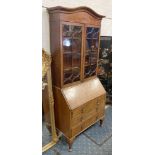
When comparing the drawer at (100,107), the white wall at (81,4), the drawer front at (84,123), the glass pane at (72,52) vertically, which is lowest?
the drawer front at (84,123)

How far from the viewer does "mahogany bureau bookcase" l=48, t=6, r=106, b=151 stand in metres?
1.86

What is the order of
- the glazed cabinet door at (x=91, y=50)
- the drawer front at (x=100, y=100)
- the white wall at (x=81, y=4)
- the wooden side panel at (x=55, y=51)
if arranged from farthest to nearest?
1. the drawer front at (x=100, y=100)
2. the glazed cabinet door at (x=91, y=50)
3. the white wall at (x=81, y=4)
4. the wooden side panel at (x=55, y=51)

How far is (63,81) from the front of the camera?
200cm

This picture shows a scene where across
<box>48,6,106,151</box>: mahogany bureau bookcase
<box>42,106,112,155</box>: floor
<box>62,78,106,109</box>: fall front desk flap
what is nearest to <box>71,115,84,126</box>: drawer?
<box>48,6,106,151</box>: mahogany bureau bookcase

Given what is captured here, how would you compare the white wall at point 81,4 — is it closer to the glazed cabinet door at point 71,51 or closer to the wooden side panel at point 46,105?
the glazed cabinet door at point 71,51

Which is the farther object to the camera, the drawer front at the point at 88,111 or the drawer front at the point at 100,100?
the drawer front at the point at 100,100

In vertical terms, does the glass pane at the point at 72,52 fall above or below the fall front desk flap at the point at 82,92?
above

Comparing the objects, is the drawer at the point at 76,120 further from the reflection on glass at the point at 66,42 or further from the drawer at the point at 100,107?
the reflection on glass at the point at 66,42

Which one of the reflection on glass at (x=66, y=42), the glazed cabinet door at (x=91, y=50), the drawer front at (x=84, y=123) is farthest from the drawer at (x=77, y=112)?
the reflection on glass at (x=66, y=42)

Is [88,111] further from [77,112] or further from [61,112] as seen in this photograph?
[61,112]

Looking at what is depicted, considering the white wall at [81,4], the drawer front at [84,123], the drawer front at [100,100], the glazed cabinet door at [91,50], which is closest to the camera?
the white wall at [81,4]

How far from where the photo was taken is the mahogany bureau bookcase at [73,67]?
6.10 feet
